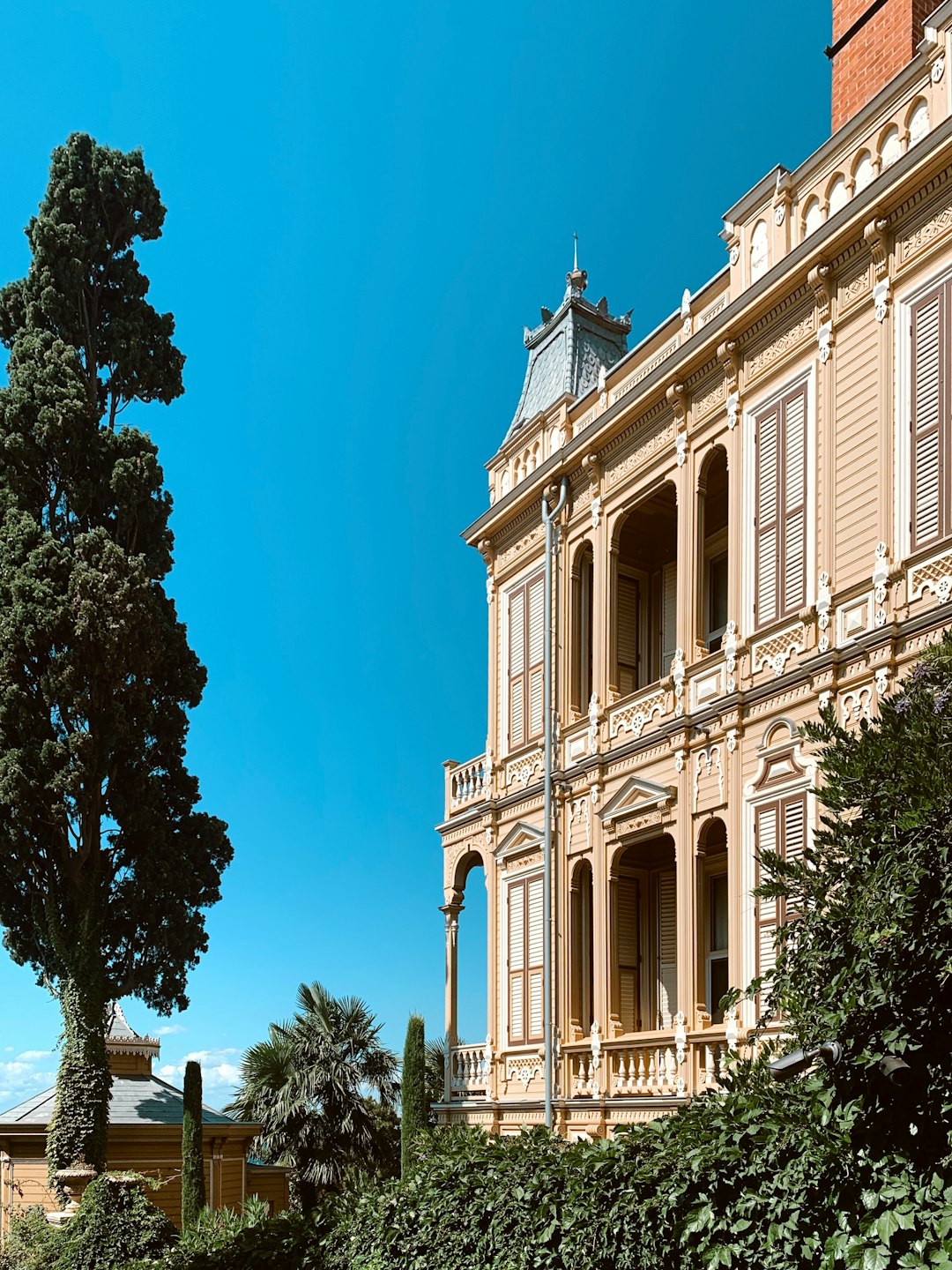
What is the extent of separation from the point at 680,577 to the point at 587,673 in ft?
12.1

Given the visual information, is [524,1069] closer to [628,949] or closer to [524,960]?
[524,960]

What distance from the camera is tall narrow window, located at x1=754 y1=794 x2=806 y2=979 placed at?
1728 centimetres

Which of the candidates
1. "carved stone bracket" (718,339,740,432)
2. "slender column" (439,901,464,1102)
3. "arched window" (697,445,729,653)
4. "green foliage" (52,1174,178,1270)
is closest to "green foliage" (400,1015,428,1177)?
"slender column" (439,901,464,1102)

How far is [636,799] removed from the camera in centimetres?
2127

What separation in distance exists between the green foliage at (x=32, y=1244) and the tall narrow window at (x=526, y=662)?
1067cm

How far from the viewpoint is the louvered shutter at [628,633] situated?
2400 centimetres

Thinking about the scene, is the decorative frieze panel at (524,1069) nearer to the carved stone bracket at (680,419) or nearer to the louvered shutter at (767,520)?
the louvered shutter at (767,520)

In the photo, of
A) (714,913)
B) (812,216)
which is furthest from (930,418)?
(714,913)

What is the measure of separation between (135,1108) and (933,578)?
25957 mm

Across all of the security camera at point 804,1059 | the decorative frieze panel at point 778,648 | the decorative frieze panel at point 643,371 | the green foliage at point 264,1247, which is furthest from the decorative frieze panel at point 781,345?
the green foliage at point 264,1247

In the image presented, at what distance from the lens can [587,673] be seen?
24031 mm

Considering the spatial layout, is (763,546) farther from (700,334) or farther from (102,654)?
(102,654)

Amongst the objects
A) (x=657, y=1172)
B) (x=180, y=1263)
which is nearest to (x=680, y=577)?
(x=180, y=1263)

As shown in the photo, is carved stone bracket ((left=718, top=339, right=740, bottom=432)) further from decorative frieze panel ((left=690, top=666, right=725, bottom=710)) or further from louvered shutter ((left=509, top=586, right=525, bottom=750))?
louvered shutter ((left=509, top=586, right=525, bottom=750))
